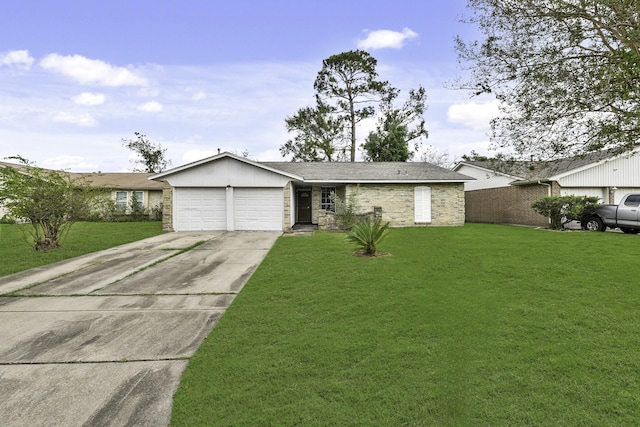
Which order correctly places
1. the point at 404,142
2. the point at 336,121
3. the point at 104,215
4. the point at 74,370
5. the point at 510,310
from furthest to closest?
the point at 336,121
the point at 404,142
the point at 104,215
the point at 510,310
the point at 74,370

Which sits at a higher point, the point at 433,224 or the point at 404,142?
the point at 404,142

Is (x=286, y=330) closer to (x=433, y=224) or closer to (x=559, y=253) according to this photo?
(x=559, y=253)

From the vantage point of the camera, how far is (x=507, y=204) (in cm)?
1978

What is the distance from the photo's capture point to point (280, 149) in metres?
33.0

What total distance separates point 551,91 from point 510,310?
5.53 meters

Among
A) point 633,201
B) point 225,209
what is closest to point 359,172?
point 225,209

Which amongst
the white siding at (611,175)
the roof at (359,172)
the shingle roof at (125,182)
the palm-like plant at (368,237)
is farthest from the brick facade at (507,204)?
the shingle roof at (125,182)

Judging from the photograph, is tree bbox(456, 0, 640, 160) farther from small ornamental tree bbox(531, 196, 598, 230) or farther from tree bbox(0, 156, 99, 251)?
tree bbox(0, 156, 99, 251)

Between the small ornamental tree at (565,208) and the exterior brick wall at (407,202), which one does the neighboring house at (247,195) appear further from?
the small ornamental tree at (565,208)

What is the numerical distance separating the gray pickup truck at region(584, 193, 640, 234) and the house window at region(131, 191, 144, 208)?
88.7 feet

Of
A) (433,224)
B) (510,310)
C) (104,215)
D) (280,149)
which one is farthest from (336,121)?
(510,310)

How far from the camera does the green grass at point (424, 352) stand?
2541 mm

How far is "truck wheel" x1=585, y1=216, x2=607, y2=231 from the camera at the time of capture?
13.9 metres

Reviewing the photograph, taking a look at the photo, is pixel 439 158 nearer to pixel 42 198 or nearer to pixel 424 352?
pixel 42 198
